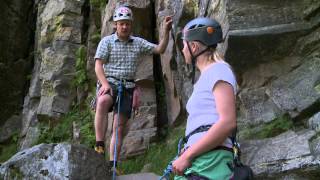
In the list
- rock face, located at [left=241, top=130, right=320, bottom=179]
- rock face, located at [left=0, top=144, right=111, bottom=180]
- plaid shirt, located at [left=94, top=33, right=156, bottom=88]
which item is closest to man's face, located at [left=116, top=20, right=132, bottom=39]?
plaid shirt, located at [left=94, top=33, right=156, bottom=88]

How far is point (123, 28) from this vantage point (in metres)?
8.54

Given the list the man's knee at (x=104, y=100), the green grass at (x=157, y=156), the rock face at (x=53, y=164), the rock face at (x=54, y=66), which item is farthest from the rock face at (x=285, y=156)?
the rock face at (x=54, y=66)

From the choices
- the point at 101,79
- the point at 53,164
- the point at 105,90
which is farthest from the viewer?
the point at 101,79

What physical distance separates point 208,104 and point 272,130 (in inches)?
129

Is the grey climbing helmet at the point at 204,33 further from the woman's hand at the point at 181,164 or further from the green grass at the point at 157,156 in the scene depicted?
the green grass at the point at 157,156

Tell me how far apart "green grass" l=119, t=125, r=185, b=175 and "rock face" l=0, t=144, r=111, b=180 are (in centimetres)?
289

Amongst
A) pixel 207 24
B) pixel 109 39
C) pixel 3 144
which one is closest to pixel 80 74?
pixel 3 144

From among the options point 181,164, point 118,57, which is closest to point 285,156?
point 181,164

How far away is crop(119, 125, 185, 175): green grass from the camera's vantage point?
9951 millimetres

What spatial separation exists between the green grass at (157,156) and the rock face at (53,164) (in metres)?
2.89

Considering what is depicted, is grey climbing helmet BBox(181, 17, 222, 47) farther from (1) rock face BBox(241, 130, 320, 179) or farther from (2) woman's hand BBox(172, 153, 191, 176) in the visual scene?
(1) rock face BBox(241, 130, 320, 179)

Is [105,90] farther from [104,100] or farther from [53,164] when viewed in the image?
[53,164]

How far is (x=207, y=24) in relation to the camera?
4730 mm

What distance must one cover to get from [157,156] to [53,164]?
380cm
